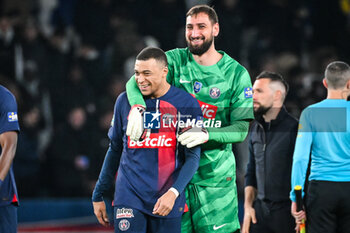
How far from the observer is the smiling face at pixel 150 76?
15.4 ft

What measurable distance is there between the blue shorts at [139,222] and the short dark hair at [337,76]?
1.99m

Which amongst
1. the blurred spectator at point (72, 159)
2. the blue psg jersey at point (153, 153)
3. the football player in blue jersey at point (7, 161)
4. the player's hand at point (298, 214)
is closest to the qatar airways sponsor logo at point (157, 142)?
the blue psg jersey at point (153, 153)

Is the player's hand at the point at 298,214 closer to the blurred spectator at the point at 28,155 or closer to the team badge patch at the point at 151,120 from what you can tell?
the team badge patch at the point at 151,120

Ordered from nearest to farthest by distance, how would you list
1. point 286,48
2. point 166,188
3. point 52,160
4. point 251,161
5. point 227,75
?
1. point 166,188
2. point 227,75
3. point 251,161
4. point 52,160
5. point 286,48

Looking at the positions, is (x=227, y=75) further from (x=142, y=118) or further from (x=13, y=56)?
(x=13, y=56)

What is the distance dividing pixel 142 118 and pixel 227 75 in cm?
99

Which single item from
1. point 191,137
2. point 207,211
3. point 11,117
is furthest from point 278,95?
point 11,117

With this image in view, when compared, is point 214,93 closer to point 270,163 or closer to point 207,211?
point 207,211

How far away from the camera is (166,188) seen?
181 inches

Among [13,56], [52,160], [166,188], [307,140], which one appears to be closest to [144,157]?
[166,188]

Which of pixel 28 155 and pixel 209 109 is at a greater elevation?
pixel 209 109

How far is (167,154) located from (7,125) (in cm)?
136

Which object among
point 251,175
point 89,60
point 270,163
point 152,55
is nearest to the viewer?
point 152,55

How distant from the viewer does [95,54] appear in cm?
1041
